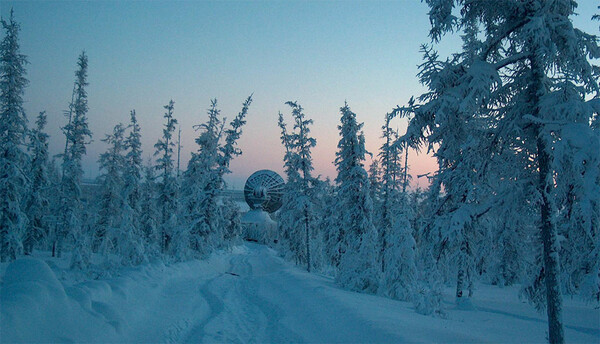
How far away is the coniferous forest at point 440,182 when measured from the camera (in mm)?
7309

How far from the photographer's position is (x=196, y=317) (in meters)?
10.3

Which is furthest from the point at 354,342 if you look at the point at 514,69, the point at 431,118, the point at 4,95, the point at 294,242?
the point at 294,242

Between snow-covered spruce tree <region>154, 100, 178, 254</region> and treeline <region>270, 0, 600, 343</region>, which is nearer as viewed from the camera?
treeline <region>270, 0, 600, 343</region>

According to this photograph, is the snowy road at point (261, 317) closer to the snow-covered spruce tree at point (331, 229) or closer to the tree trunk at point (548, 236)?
the tree trunk at point (548, 236)

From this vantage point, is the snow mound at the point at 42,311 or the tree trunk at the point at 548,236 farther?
the tree trunk at the point at 548,236

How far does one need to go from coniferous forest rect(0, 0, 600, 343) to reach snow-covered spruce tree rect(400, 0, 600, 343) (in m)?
0.03

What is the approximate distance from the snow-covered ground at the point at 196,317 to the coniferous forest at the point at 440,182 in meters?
1.32

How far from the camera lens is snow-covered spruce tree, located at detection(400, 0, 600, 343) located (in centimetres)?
670

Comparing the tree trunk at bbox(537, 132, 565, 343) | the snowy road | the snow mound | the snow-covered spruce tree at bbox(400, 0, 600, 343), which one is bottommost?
the snowy road

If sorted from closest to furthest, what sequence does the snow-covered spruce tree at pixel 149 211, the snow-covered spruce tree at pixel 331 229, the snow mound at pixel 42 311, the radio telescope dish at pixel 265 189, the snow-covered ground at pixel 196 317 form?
1. the snow mound at pixel 42 311
2. the snow-covered ground at pixel 196 317
3. the snow-covered spruce tree at pixel 331 229
4. the snow-covered spruce tree at pixel 149 211
5. the radio telescope dish at pixel 265 189

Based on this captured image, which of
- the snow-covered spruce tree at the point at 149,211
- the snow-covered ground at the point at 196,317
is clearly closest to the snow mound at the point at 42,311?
the snow-covered ground at the point at 196,317

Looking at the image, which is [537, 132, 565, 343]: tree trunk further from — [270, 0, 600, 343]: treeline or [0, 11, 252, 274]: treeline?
[0, 11, 252, 274]: treeline

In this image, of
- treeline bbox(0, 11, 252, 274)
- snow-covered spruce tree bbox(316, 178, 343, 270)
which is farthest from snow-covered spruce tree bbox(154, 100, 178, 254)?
snow-covered spruce tree bbox(316, 178, 343, 270)

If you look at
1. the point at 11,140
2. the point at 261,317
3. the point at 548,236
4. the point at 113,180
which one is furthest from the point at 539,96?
the point at 113,180
